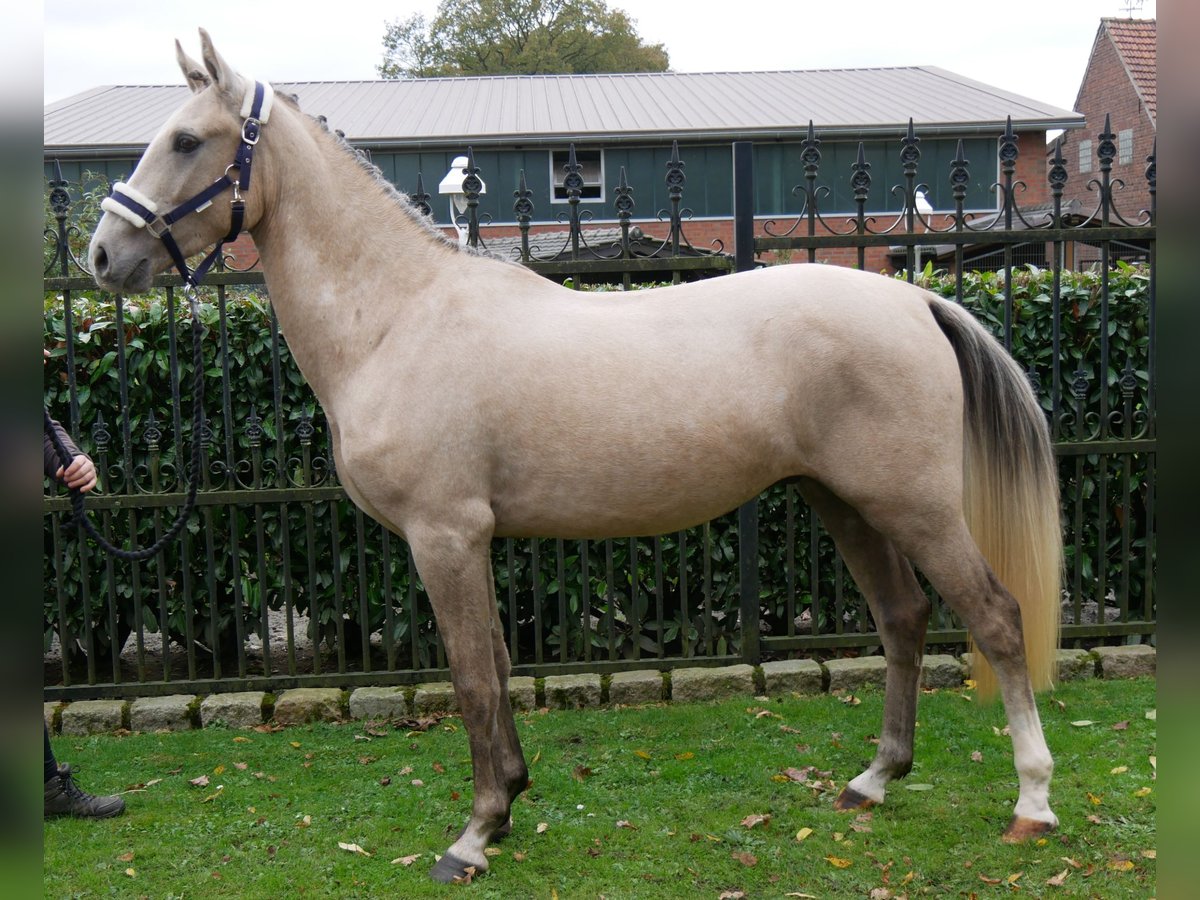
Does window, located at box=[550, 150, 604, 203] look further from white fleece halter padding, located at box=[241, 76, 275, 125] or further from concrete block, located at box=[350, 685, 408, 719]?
white fleece halter padding, located at box=[241, 76, 275, 125]

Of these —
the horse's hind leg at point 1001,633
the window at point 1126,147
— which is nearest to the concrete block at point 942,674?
the horse's hind leg at point 1001,633

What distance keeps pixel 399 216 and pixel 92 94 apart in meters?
29.7

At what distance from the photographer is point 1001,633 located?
3.25 metres

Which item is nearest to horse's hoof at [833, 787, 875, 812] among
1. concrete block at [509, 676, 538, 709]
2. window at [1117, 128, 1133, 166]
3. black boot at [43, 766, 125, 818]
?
concrete block at [509, 676, 538, 709]

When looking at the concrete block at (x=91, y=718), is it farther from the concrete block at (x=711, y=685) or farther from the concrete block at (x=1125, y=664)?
the concrete block at (x=1125, y=664)

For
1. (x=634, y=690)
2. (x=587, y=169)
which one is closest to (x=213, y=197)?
(x=634, y=690)

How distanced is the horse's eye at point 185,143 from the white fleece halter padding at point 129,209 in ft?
0.66

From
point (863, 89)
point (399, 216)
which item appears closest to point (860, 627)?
point (399, 216)

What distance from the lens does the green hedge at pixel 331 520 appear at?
196 inches

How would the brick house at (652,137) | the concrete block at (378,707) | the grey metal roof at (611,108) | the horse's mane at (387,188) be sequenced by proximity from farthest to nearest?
1. the grey metal roof at (611,108)
2. the brick house at (652,137)
3. the concrete block at (378,707)
4. the horse's mane at (387,188)

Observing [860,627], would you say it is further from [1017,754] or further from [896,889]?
[896,889]

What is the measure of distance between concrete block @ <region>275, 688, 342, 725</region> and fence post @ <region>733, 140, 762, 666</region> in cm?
224

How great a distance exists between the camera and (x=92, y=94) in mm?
27531

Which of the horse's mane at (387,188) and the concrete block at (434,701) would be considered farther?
the concrete block at (434,701)
